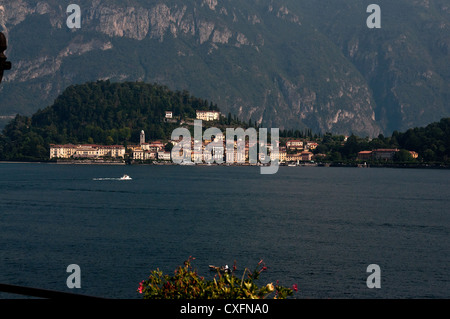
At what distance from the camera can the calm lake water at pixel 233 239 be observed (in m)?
43.6

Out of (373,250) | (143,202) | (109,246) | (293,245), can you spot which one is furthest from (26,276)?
(143,202)

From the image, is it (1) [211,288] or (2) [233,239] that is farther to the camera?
(2) [233,239]

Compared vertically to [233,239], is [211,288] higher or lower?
higher

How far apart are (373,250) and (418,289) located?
14.8m

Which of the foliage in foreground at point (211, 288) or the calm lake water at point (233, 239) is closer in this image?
the foliage in foreground at point (211, 288)

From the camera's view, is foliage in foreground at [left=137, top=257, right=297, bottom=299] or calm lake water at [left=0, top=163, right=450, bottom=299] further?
calm lake water at [left=0, top=163, right=450, bottom=299]

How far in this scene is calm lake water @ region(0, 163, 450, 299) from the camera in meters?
43.6

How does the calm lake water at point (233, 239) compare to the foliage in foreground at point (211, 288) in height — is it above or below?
below

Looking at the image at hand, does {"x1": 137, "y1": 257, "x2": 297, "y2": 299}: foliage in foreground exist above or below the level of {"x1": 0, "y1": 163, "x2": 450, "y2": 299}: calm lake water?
above

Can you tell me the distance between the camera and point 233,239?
62.8 metres

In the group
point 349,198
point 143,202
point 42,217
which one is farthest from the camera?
point 349,198
